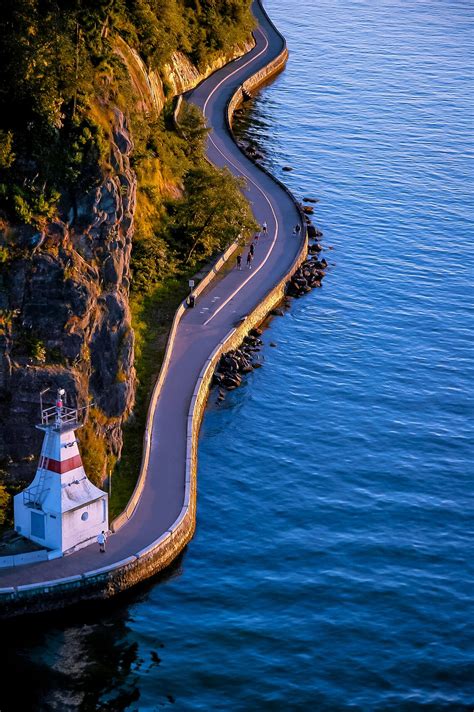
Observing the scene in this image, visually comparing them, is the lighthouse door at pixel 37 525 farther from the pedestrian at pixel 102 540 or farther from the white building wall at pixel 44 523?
the pedestrian at pixel 102 540

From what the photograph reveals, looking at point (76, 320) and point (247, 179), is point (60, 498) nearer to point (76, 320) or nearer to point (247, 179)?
point (76, 320)

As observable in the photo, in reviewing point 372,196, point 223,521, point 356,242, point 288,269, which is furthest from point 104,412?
point 372,196

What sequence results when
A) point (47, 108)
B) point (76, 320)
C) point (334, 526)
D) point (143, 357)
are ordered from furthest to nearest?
point (143, 357) < point (334, 526) < point (76, 320) < point (47, 108)

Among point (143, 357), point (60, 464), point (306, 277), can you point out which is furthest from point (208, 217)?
point (60, 464)

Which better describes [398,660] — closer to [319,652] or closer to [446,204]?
[319,652]

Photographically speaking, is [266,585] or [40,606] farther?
[266,585]
